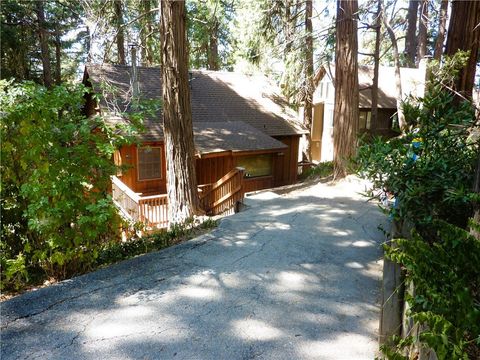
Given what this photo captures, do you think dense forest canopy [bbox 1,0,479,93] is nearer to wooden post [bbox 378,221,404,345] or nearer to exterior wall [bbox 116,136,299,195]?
exterior wall [bbox 116,136,299,195]

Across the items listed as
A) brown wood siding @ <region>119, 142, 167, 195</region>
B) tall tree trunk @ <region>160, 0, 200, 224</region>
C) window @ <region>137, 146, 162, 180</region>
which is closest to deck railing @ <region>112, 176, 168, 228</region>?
tall tree trunk @ <region>160, 0, 200, 224</region>

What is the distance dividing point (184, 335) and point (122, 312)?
90 cm

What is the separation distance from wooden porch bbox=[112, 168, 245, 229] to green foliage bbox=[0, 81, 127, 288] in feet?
9.53

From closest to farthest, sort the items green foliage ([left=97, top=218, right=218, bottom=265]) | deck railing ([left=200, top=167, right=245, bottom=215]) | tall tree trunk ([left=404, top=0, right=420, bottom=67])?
green foliage ([left=97, top=218, right=218, bottom=265]), deck railing ([left=200, top=167, right=245, bottom=215]), tall tree trunk ([left=404, top=0, right=420, bottom=67])

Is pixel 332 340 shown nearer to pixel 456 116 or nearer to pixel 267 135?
pixel 456 116

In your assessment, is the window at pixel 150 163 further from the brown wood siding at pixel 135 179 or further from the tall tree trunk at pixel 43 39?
the tall tree trunk at pixel 43 39

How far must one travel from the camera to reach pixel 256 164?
1612cm

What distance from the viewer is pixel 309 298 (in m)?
4.46

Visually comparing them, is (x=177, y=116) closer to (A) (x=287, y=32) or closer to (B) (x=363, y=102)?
(A) (x=287, y=32)

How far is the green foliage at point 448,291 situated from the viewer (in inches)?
67.2

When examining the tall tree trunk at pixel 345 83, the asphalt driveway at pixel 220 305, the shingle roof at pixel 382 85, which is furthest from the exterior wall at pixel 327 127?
the asphalt driveway at pixel 220 305

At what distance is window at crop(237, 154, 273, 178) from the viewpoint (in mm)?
15570

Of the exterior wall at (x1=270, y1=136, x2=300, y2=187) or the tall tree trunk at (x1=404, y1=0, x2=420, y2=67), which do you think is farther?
the tall tree trunk at (x1=404, y1=0, x2=420, y2=67)

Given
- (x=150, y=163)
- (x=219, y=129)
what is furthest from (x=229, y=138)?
(x=150, y=163)
